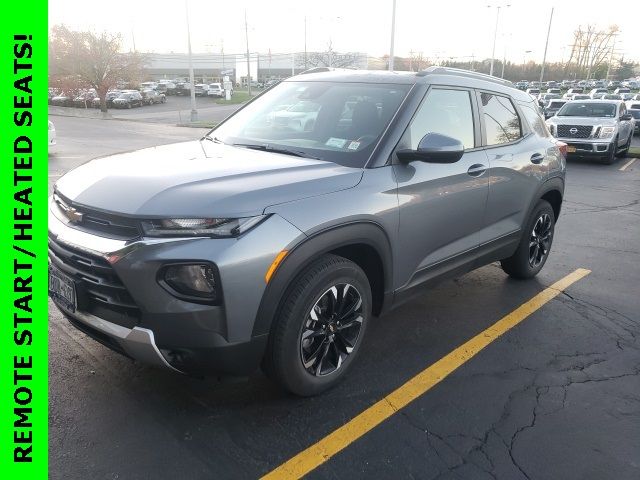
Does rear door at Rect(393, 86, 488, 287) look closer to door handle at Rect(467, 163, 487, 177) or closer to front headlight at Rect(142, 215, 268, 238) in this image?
door handle at Rect(467, 163, 487, 177)

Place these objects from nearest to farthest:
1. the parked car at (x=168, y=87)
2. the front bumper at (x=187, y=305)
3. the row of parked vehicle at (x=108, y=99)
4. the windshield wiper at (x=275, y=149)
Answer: the front bumper at (x=187, y=305)
the windshield wiper at (x=275, y=149)
the row of parked vehicle at (x=108, y=99)
the parked car at (x=168, y=87)

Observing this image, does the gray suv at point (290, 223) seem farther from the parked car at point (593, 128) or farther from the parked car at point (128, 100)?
the parked car at point (128, 100)

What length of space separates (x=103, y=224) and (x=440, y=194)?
6.87ft

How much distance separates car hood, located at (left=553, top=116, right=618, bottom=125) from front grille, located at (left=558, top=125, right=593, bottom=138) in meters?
0.11

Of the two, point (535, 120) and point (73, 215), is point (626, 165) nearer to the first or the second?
point (535, 120)

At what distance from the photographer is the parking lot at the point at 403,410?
8.55 ft

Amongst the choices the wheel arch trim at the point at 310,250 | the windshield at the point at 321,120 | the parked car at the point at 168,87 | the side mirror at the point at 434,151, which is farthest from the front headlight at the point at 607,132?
the parked car at the point at 168,87

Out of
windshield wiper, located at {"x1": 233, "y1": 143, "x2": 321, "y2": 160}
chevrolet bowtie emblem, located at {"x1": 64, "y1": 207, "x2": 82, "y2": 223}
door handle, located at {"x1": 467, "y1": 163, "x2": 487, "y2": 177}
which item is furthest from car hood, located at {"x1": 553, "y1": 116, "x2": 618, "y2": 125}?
chevrolet bowtie emblem, located at {"x1": 64, "y1": 207, "x2": 82, "y2": 223}

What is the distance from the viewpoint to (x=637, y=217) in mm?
8531

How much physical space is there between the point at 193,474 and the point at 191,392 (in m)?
0.69

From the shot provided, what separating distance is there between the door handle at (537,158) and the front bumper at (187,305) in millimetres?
2930

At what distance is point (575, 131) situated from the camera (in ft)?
50.1
